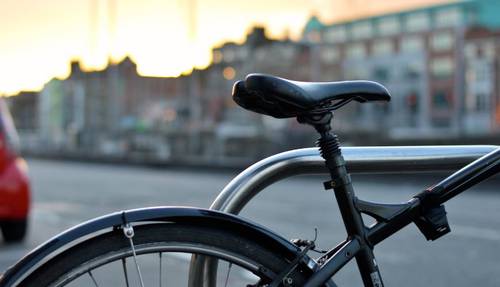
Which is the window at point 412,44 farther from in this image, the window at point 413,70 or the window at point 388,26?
the window at point 413,70

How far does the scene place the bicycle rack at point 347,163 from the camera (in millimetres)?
1692

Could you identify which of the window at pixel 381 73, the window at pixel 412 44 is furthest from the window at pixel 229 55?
the window at pixel 412 44

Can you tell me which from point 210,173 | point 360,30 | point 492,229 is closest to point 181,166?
point 210,173

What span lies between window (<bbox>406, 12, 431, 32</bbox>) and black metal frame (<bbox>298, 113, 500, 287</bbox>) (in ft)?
251

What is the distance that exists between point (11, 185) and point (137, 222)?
495 cm

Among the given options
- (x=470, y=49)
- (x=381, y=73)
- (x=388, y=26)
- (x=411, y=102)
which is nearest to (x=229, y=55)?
(x=381, y=73)

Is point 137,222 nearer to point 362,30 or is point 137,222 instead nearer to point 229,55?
point 229,55

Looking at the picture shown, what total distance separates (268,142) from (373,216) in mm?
19946

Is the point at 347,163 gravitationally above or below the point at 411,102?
below

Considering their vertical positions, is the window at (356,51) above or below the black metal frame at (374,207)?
above

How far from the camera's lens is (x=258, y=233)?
4.68ft

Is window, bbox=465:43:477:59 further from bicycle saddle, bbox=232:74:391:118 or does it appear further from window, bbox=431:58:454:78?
window, bbox=431:58:454:78

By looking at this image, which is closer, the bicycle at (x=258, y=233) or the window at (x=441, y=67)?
the bicycle at (x=258, y=233)

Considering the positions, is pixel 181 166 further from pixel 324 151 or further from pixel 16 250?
pixel 324 151
